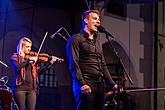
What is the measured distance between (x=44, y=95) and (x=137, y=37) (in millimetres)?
3412

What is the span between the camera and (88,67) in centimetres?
344

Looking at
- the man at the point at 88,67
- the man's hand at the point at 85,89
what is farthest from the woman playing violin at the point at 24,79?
the man's hand at the point at 85,89

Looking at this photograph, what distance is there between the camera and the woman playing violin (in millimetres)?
4547

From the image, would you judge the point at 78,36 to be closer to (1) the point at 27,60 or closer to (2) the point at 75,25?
(1) the point at 27,60

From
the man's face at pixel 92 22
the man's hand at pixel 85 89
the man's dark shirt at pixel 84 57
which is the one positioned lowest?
the man's hand at pixel 85 89

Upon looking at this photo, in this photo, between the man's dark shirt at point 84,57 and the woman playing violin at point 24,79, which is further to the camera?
the woman playing violin at point 24,79

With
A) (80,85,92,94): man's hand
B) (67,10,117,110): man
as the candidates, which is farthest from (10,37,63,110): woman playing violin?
(80,85,92,94): man's hand

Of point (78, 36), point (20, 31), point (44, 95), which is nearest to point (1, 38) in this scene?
point (20, 31)

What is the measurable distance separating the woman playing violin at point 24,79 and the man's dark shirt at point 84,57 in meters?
1.34

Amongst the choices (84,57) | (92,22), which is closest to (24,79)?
(84,57)

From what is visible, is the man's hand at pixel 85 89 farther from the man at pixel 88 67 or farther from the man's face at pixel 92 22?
the man's face at pixel 92 22

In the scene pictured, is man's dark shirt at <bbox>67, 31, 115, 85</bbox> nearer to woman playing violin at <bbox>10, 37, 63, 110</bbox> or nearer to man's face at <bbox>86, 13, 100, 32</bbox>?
man's face at <bbox>86, 13, 100, 32</bbox>

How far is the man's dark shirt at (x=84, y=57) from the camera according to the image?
11.1 ft

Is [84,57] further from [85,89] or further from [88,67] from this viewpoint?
[85,89]
